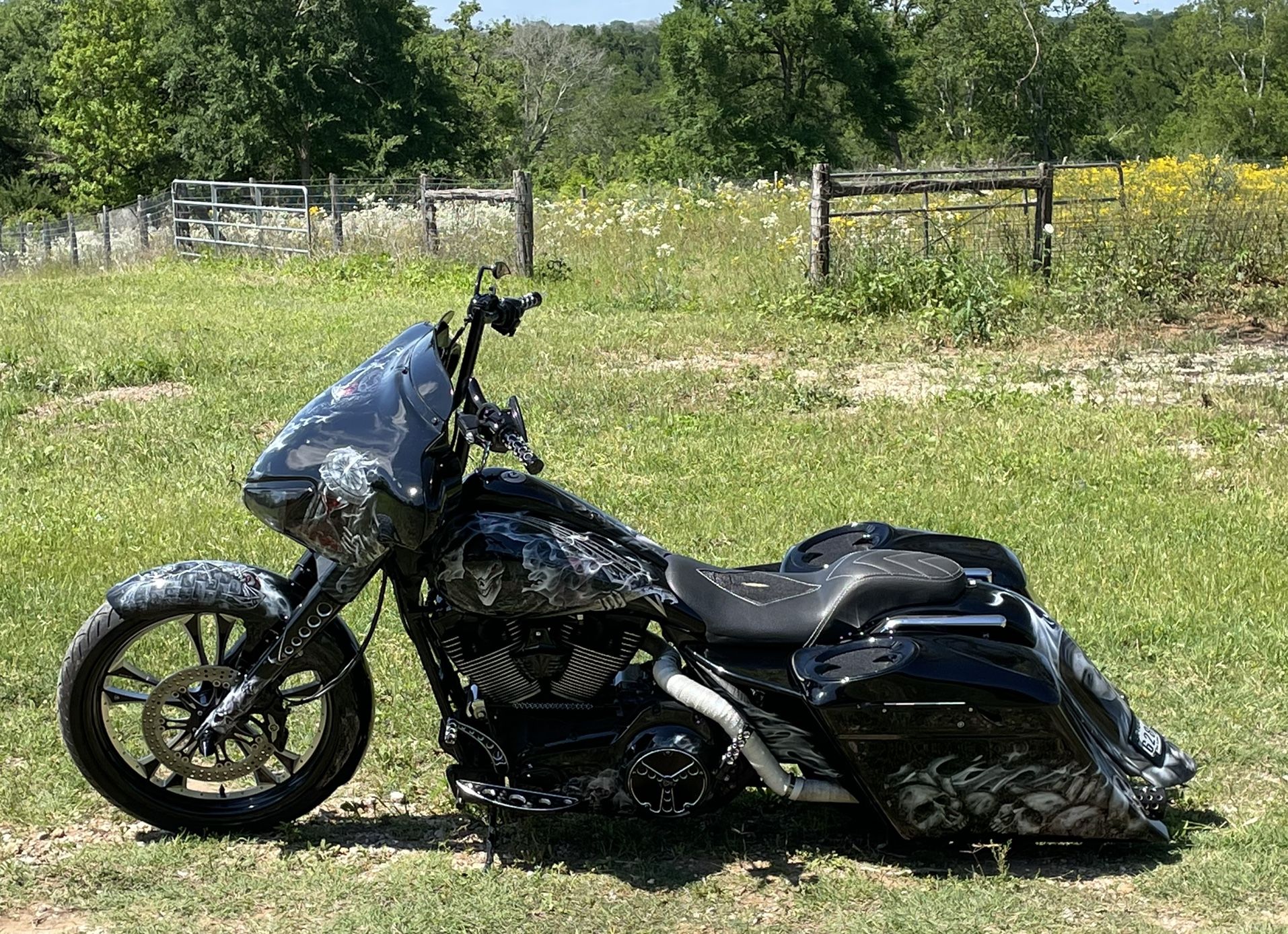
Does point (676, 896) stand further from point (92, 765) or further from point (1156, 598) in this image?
point (1156, 598)

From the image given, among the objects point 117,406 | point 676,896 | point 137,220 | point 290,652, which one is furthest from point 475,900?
point 137,220

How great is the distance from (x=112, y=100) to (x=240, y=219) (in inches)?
1409

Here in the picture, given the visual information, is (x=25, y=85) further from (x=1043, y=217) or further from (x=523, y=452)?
(x=523, y=452)

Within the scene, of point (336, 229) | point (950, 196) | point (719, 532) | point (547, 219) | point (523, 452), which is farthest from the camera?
point (336, 229)

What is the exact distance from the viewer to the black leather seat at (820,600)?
358 centimetres

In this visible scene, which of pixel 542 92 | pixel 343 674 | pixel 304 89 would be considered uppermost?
pixel 542 92

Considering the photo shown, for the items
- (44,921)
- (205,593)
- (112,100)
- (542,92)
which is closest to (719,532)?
(205,593)

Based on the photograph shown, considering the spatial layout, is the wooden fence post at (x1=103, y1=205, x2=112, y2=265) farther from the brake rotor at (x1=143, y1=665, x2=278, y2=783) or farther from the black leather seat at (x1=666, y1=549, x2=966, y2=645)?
the black leather seat at (x1=666, y1=549, x2=966, y2=645)

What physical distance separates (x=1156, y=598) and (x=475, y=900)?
3253 millimetres

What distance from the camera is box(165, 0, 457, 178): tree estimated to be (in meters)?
47.5

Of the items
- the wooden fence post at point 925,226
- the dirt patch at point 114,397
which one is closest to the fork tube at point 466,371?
the dirt patch at point 114,397

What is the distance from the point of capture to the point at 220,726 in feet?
12.2

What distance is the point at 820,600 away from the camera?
362 cm

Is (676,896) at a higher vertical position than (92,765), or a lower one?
lower
